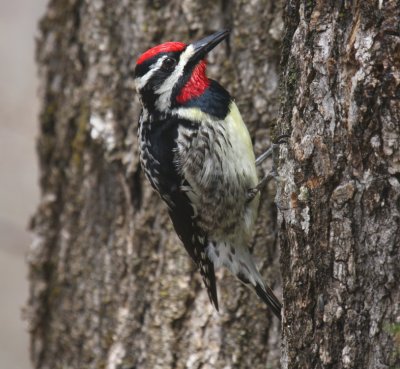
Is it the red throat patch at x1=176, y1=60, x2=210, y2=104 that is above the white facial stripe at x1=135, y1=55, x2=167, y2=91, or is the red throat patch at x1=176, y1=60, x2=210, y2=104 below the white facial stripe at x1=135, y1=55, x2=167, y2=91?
below

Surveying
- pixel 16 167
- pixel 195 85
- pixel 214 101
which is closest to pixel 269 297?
pixel 214 101

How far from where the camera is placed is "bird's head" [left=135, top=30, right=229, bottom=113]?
4133 millimetres

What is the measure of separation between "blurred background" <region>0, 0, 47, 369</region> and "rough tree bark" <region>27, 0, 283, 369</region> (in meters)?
2.91

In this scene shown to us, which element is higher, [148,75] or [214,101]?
[148,75]

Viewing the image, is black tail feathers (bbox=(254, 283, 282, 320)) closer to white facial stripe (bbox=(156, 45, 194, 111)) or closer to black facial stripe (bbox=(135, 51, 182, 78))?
white facial stripe (bbox=(156, 45, 194, 111))

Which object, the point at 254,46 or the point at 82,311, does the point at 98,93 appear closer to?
the point at 254,46

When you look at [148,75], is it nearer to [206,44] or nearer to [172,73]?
[172,73]

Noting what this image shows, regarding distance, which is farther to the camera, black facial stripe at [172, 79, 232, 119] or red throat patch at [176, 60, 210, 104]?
red throat patch at [176, 60, 210, 104]

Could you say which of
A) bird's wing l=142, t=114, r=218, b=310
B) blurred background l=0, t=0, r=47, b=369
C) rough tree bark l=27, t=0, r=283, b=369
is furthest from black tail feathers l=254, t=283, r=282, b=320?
blurred background l=0, t=0, r=47, b=369

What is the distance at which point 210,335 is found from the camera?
4.46m

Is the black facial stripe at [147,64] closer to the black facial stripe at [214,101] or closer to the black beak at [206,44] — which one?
the black beak at [206,44]

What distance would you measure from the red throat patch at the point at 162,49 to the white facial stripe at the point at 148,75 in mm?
49

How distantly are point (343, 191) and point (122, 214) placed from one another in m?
2.20

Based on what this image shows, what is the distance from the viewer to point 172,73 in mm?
4266
